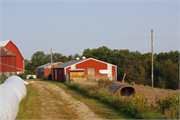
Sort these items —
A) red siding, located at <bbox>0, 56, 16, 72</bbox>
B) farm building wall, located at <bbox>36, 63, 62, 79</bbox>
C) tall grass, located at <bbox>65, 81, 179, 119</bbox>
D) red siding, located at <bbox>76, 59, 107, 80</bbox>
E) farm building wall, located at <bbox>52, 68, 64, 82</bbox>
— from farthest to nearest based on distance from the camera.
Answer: farm building wall, located at <bbox>36, 63, 62, 79</bbox> → red siding, located at <bbox>76, 59, 107, 80</bbox> → farm building wall, located at <bbox>52, 68, 64, 82</bbox> → red siding, located at <bbox>0, 56, 16, 72</bbox> → tall grass, located at <bbox>65, 81, 179, 119</bbox>

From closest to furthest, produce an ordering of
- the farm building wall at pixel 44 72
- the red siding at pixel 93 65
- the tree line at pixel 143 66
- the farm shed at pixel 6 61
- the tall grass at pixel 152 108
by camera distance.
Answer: the tall grass at pixel 152 108 → the farm shed at pixel 6 61 → the red siding at pixel 93 65 → the tree line at pixel 143 66 → the farm building wall at pixel 44 72

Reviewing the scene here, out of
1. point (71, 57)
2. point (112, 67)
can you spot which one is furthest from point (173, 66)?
point (71, 57)

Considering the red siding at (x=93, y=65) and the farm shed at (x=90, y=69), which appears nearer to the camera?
the farm shed at (x=90, y=69)

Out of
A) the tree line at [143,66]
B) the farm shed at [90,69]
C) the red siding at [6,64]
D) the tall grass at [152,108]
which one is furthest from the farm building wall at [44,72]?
the tall grass at [152,108]

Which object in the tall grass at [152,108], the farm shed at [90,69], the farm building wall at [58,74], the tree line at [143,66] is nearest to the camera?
the tall grass at [152,108]

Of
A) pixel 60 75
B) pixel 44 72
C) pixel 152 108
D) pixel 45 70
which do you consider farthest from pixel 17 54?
pixel 152 108

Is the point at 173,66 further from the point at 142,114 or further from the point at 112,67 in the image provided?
the point at 142,114

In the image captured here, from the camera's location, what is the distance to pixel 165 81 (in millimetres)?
47906

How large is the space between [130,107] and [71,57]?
7971 centimetres

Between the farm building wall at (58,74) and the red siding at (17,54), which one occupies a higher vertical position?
the red siding at (17,54)

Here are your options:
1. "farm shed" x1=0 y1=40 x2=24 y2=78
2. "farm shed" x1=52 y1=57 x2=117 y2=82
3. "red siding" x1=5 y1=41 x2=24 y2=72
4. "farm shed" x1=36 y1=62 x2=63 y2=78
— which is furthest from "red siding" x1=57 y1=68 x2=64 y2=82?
"farm shed" x1=36 y1=62 x2=63 y2=78

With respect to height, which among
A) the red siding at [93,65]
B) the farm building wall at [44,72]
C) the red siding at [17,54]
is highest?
the red siding at [17,54]

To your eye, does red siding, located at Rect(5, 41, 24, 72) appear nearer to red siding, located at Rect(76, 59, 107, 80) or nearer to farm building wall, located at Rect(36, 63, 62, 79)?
red siding, located at Rect(76, 59, 107, 80)

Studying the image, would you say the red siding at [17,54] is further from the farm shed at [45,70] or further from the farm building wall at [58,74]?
the farm shed at [45,70]
